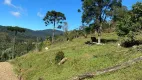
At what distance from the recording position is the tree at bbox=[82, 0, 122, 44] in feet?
178

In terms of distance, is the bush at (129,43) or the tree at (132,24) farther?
the bush at (129,43)

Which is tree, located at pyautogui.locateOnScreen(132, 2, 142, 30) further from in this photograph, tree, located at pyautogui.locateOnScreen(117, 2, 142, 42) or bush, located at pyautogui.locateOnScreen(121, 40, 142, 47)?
bush, located at pyautogui.locateOnScreen(121, 40, 142, 47)

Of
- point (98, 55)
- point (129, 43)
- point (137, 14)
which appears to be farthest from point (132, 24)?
point (98, 55)

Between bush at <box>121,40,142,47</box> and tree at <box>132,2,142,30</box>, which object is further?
bush at <box>121,40,142,47</box>

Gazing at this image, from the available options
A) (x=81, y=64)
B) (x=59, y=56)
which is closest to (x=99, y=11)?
(x=59, y=56)

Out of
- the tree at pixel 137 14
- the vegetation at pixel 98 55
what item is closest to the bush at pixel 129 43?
the vegetation at pixel 98 55

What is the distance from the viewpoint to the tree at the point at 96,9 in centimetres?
5441

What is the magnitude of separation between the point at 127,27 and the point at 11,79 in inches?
804

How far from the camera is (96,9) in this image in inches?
2140

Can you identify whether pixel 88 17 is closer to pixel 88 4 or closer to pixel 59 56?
pixel 88 4

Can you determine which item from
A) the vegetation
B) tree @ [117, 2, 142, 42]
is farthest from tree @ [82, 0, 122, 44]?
tree @ [117, 2, 142, 42]

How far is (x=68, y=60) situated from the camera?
1451 inches

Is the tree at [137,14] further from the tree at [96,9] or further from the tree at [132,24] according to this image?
the tree at [96,9]

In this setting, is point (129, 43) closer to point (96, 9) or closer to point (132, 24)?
point (132, 24)
